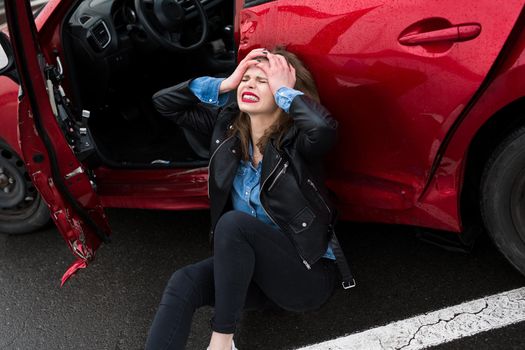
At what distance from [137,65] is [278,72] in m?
1.53

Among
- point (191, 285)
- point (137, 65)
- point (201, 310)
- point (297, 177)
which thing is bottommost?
point (201, 310)

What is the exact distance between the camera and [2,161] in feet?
9.33

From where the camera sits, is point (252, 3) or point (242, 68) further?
point (252, 3)

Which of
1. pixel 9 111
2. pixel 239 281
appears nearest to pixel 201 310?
pixel 239 281

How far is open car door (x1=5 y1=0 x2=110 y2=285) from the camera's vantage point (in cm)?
207

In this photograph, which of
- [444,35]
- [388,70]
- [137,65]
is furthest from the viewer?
[137,65]

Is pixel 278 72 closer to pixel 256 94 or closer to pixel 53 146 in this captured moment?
pixel 256 94

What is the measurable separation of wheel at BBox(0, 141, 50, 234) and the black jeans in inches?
46.1

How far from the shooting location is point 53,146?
2.22 meters

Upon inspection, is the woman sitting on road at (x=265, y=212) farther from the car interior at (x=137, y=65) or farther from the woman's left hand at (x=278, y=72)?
the car interior at (x=137, y=65)

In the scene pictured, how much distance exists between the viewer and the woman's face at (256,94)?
201cm

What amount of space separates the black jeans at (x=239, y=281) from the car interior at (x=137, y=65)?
24.6 inches

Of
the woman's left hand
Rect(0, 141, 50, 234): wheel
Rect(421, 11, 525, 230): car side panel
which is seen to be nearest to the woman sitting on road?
the woman's left hand

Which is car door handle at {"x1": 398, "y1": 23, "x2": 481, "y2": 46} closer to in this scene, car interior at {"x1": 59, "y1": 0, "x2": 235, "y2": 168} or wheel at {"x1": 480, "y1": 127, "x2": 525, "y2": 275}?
wheel at {"x1": 480, "y1": 127, "x2": 525, "y2": 275}
